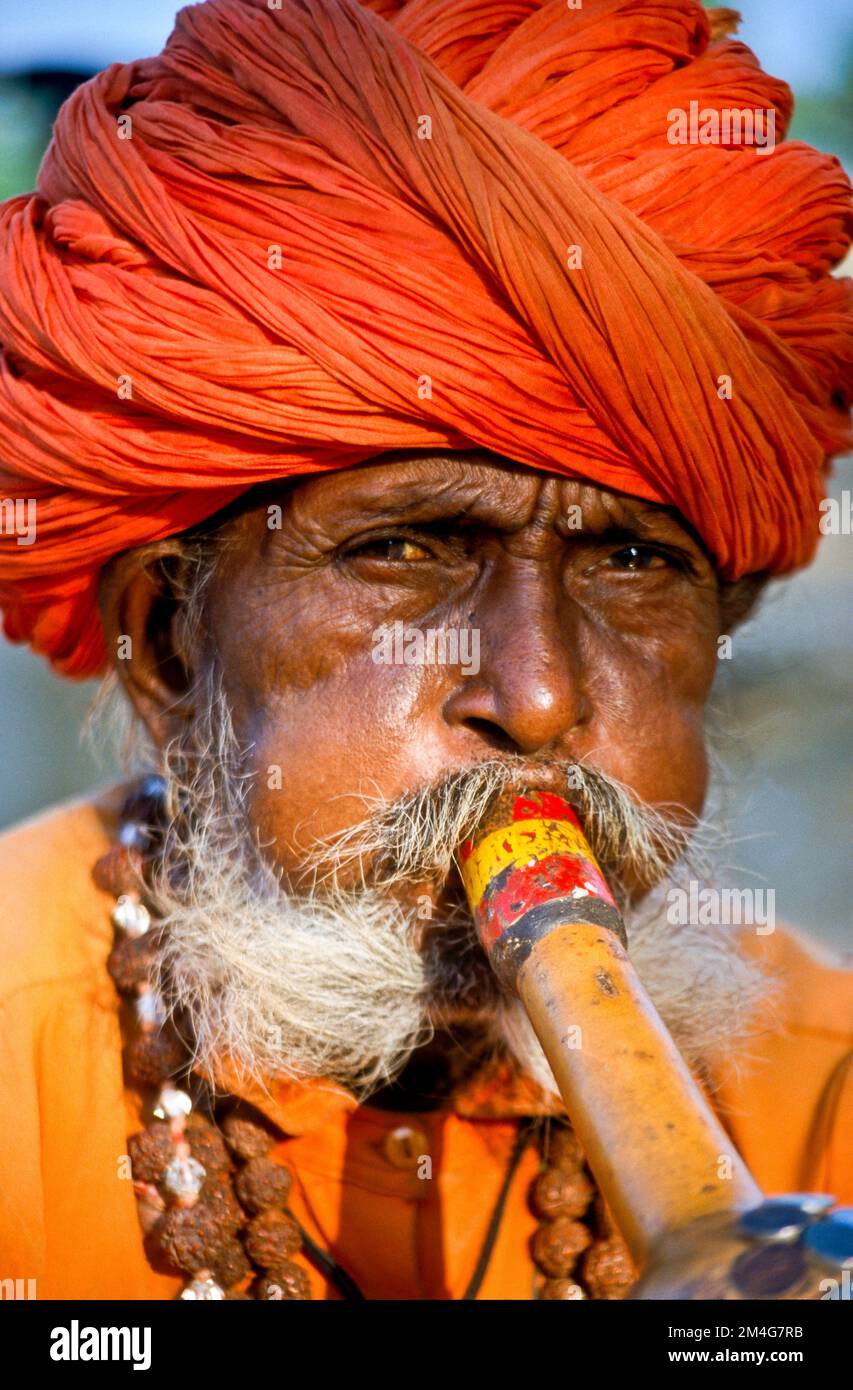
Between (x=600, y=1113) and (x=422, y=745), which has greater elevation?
(x=422, y=745)

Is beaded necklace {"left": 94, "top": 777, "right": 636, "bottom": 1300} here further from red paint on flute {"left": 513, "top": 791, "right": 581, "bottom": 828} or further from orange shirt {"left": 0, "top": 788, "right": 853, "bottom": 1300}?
red paint on flute {"left": 513, "top": 791, "right": 581, "bottom": 828}

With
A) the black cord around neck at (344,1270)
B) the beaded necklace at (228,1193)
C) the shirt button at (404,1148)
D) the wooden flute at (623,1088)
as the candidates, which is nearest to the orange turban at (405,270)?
the wooden flute at (623,1088)

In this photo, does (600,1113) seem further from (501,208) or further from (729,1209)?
(501,208)

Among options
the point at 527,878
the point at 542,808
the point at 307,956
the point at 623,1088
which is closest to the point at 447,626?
the point at 542,808

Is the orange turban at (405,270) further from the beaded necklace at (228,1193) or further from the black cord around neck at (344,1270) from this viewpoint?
the black cord around neck at (344,1270)

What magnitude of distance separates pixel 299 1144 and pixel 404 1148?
0.53 ft

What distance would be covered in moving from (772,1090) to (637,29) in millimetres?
1582

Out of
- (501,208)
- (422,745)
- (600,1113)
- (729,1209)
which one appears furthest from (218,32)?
(729,1209)

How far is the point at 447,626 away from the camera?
198 centimetres

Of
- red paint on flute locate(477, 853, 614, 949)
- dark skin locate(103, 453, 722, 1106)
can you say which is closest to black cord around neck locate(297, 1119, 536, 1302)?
dark skin locate(103, 453, 722, 1106)

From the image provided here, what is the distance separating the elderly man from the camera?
185 cm

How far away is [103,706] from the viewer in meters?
2.57

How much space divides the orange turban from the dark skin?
7cm

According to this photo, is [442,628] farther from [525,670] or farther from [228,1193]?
[228,1193]
